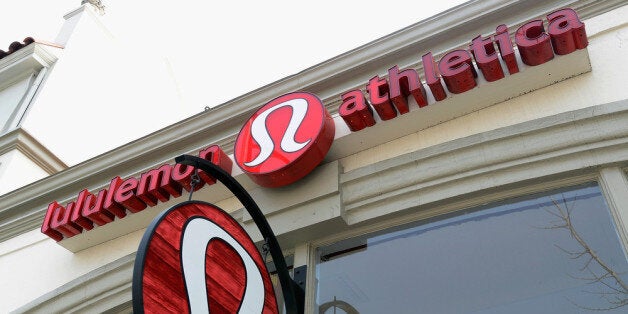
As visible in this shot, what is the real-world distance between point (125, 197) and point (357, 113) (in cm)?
298

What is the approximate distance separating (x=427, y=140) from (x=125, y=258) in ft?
11.6

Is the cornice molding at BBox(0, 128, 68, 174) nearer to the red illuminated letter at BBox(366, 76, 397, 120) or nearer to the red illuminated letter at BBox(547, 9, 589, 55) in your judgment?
the red illuminated letter at BBox(366, 76, 397, 120)

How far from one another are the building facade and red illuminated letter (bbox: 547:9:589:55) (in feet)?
0.05

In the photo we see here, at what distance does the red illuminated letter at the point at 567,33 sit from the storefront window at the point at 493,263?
1.27 metres

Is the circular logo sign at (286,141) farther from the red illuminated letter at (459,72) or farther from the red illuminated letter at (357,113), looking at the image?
the red illuminated letter at (459,72)

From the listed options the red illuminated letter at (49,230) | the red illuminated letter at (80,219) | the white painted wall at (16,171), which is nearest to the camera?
the red illuminated letter at (80,219)

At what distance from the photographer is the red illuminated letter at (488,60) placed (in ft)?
17.2

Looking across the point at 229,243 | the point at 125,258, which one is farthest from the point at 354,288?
the point at 125,258

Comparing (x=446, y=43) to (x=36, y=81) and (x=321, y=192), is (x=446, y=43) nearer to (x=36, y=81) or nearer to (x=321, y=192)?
(x=321, y=192)

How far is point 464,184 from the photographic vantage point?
5.04 m

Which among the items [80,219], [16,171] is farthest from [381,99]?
[16,171]

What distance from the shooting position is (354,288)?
16.6ft

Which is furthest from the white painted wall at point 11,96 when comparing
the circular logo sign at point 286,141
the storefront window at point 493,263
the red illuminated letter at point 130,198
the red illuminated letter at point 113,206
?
the storefront window at point 493,263

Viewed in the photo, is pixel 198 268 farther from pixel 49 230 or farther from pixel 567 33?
pixel 49 230
